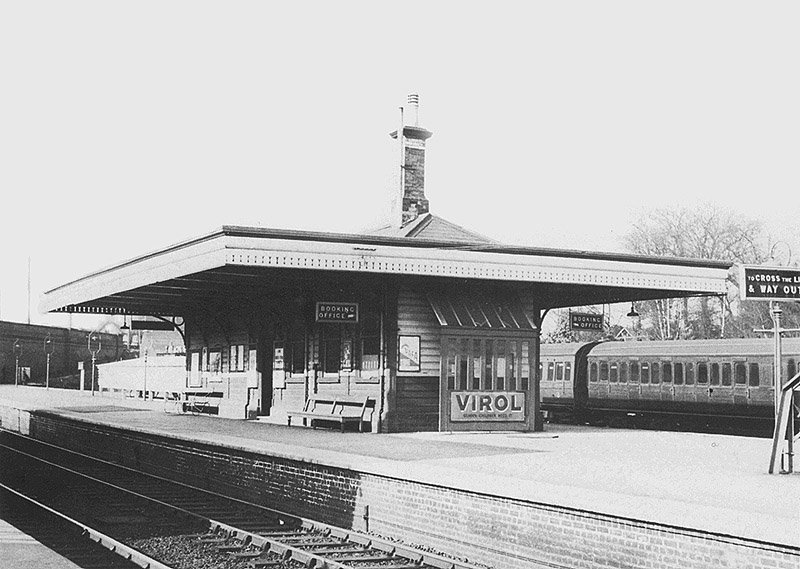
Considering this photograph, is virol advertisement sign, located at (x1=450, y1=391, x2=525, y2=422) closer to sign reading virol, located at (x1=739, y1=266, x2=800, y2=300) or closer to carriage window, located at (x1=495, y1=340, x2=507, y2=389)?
carriage window, located at (x1=495, y1=340, x2=507, y2=389)

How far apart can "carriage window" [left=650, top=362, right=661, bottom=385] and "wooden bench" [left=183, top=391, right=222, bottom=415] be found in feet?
35.3

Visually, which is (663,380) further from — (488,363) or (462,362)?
(462,362)

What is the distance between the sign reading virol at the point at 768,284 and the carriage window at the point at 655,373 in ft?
48.1

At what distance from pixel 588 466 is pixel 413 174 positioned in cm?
1114

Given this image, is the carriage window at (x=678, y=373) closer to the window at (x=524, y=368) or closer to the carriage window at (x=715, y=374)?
the carriage window at (x=715, y=374)

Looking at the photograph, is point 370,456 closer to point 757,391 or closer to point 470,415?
point 470,415

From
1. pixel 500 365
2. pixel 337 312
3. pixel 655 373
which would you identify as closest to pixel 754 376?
pixel 655 373

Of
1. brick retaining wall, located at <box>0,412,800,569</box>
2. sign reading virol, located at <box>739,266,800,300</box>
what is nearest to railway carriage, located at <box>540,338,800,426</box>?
sign reading virol, located at <box>739,266,800,300</box>

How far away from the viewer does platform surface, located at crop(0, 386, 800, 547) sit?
25.7 feet

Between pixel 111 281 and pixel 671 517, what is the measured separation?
13.6 m

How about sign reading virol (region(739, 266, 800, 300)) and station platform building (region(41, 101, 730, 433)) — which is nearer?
sign reading virol (region(739, 266, 800, 300))

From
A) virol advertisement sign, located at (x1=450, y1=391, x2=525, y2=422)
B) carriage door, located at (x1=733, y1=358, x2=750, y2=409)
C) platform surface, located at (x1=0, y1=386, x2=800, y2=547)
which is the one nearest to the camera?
platform surface, located at (x1=0, y1=386, x2=800, y2=547)

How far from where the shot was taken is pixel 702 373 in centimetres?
2341

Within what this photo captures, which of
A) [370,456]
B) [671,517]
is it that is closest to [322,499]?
[370,456]
